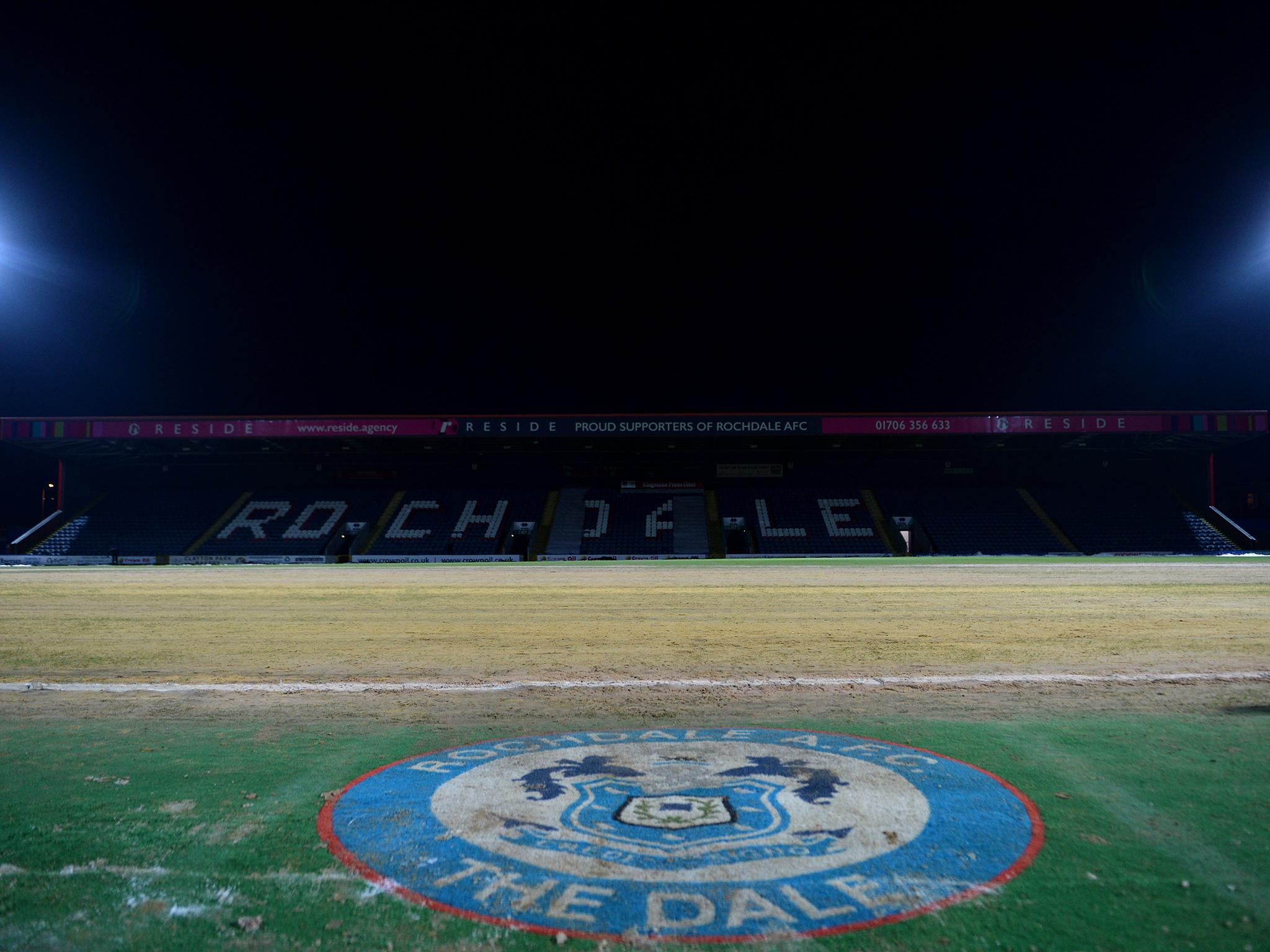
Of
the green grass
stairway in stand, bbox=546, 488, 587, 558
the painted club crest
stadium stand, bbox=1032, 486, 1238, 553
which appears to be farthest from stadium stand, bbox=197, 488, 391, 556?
stadium stand, bbox=1032, 486, 1238, 553

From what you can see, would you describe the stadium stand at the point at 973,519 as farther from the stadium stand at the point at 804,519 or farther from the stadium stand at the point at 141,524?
the stadium stand at the point at 141,524

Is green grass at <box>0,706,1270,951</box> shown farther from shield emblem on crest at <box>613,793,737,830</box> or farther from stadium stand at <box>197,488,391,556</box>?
stadium stand at <box>197,488,391,556</box>

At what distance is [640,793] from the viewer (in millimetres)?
3197

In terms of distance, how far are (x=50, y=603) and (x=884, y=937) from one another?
52.0ft

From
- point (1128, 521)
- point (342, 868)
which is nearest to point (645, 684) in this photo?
point (342, 868)

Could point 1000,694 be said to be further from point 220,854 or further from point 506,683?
point 220,854

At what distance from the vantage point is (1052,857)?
2.53m

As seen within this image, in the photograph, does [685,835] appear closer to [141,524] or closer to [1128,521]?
[1128,521]

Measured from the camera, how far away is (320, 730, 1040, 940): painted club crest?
2.21 meters

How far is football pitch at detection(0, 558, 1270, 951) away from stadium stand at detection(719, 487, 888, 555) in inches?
1199

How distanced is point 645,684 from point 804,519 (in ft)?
119

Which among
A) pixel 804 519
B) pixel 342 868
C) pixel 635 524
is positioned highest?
pixel 804 519

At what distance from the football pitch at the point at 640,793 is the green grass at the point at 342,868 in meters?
0.01

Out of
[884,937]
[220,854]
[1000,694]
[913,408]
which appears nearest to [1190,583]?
[1000,694]
